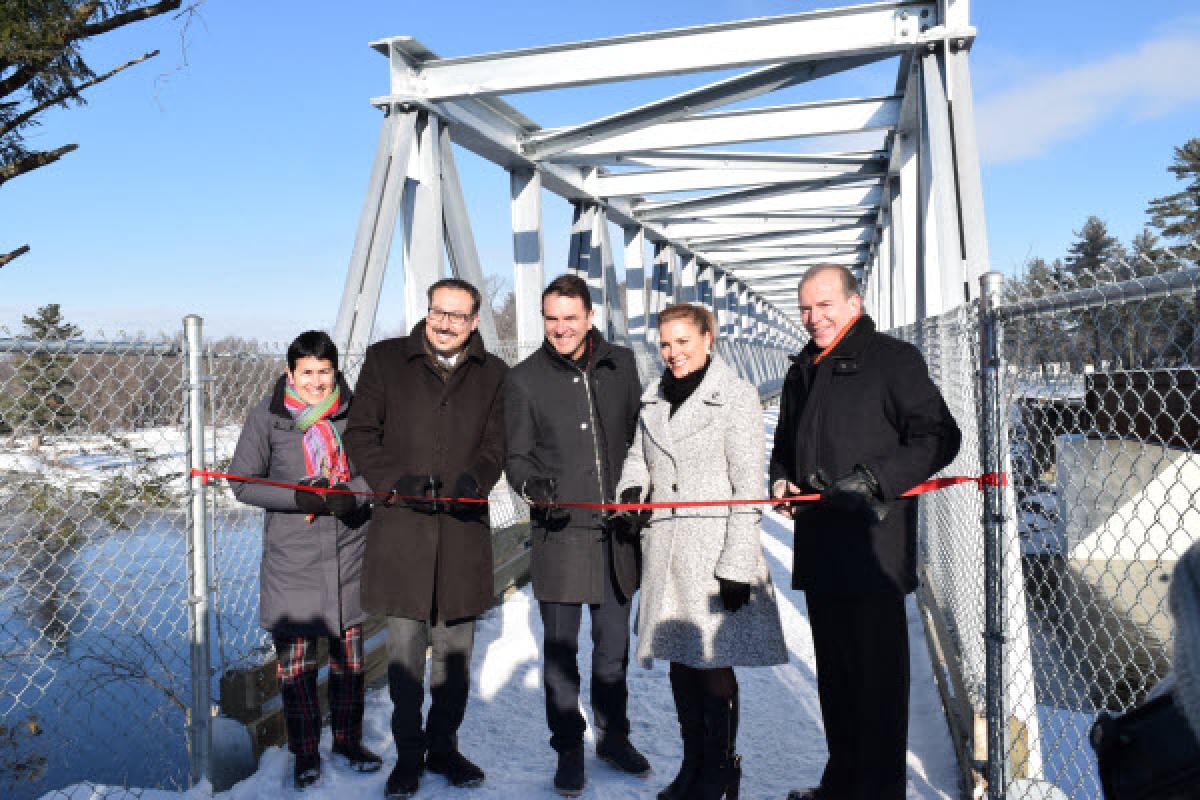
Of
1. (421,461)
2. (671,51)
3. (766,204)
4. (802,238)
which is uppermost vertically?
(802,238)

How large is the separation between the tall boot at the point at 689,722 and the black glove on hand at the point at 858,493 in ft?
3.28

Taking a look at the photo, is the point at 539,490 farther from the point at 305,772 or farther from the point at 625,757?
the point at 305,772

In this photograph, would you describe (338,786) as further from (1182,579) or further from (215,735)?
(1182,579)

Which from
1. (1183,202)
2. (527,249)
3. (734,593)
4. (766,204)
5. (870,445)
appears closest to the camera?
(870,445)

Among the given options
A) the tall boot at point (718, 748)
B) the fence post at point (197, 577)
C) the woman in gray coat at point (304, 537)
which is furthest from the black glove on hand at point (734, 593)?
the fence post at point (197, 577)

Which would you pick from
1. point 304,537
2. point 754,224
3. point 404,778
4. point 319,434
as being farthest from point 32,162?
point 754,224

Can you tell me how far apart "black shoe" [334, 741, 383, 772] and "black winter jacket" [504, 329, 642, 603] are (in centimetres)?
107

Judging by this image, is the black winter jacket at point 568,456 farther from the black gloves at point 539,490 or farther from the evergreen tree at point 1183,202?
the evergreen tree at point 1183,202

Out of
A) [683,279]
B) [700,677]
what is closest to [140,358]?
[700,677]

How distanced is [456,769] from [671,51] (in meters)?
4.94

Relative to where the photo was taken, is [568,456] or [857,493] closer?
[857,493]

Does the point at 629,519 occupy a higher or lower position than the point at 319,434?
lower

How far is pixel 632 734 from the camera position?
404 cm

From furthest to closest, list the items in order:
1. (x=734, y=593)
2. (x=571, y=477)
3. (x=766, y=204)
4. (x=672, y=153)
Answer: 1. (x=766, y=204)
2. (x=672, y=153)
3. (x=571, y=477)
4. (x=734, y=593)
